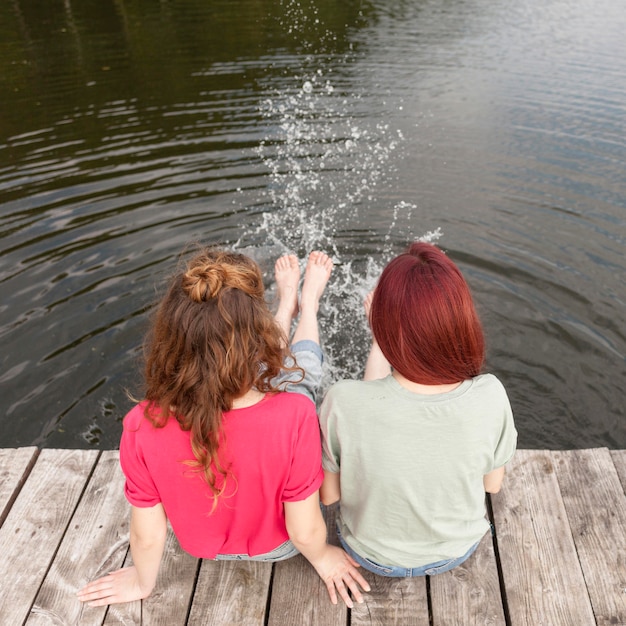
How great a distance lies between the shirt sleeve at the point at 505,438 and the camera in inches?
76.1

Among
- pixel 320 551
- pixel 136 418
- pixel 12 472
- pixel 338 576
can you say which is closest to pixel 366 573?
pixel 338 576

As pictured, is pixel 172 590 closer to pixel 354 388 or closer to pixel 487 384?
pixel 354 388

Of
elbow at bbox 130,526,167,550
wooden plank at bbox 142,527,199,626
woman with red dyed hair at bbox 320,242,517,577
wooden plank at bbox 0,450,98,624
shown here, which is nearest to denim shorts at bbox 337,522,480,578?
woman with red dyed hair at bbox 320,242,517,577

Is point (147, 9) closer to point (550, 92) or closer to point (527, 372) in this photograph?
point (550, 92)

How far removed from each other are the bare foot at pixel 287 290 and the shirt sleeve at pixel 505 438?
1623 mm

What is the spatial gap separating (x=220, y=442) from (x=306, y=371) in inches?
38.0

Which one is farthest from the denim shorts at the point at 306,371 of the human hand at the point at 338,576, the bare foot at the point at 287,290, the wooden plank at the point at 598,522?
the wooden plank at the point at 598,522

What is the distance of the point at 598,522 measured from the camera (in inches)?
98.0

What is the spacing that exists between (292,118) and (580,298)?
500cm

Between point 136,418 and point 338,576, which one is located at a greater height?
point 136,418

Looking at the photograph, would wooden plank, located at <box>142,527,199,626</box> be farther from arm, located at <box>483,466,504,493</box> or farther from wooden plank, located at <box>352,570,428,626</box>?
arm, located at <box>483,466,504,493</box>

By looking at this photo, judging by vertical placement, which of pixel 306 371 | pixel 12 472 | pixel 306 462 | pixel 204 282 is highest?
pixel 204 282

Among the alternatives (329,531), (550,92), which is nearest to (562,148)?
(550,92)

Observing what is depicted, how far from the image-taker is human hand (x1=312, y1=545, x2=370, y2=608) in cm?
222
